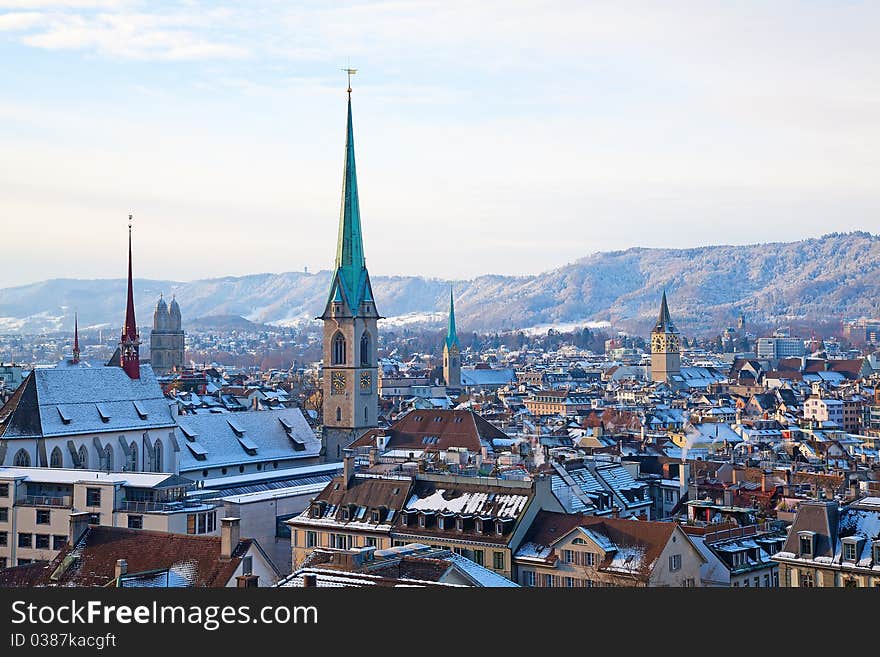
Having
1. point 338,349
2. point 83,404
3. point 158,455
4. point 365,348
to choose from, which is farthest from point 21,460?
point 365,348

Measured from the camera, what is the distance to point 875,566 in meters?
43.3

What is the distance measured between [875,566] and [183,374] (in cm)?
13881

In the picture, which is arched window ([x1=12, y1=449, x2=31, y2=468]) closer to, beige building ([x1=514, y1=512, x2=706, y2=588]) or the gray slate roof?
the gray slate roof

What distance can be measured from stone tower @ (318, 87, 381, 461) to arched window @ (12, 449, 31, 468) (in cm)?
2781

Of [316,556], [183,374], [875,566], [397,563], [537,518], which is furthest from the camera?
[183,374]

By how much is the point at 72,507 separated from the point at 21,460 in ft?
36.9

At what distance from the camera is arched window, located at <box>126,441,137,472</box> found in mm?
72562

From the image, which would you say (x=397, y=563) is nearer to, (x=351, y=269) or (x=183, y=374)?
(x=351, y=269)

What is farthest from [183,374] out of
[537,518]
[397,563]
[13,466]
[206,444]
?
[397,563]

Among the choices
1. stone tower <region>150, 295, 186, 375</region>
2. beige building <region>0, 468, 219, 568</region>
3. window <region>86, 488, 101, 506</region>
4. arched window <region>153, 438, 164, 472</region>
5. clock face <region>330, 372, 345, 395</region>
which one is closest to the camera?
beige building <region>0, 468, 219, 568</region>

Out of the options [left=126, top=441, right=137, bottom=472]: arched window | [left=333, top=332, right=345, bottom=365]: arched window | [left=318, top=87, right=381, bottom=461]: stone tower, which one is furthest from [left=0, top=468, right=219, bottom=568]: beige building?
[left=333, top=332, right=345, bottom=365]: arched window

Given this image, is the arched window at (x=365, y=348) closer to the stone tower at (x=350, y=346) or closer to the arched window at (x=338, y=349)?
the stone tower at (x=350, y=346)

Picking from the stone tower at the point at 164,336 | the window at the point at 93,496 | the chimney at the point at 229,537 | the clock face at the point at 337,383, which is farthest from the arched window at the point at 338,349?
the stone tower at the point at 164,336

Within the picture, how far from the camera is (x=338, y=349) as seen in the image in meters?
94.6
